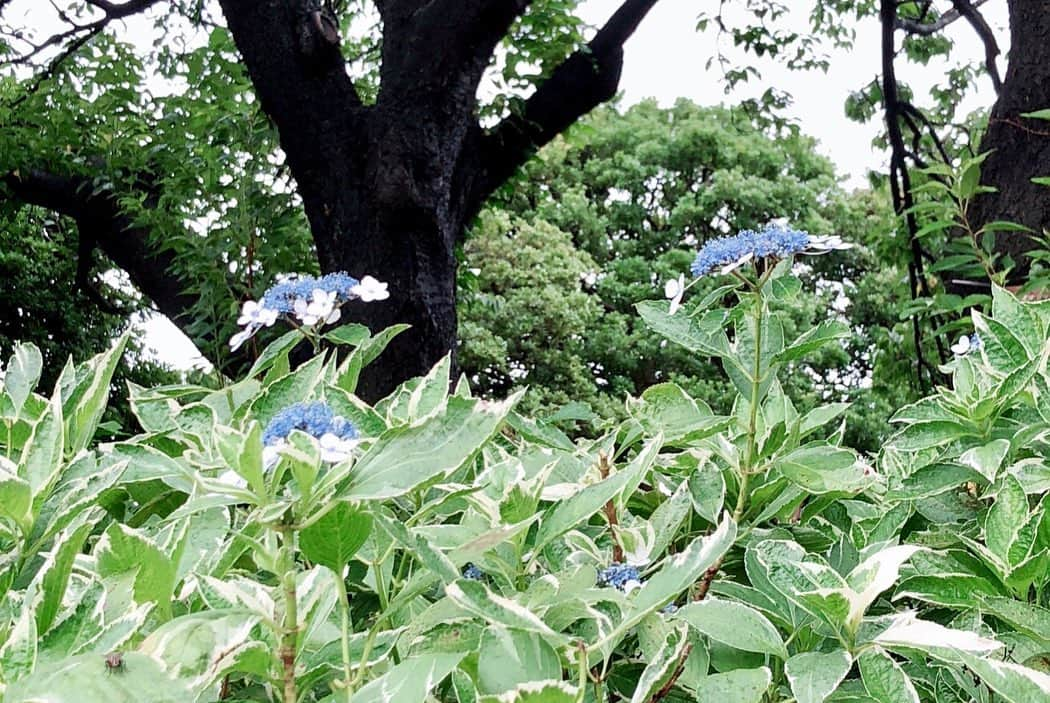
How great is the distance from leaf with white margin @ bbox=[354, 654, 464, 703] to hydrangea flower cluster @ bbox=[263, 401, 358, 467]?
12 cm

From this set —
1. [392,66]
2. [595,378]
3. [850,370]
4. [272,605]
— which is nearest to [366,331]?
[272,605]

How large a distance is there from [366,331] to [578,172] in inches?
583

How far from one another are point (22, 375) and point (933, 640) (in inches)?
33.5

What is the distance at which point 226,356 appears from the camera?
9.87 feet

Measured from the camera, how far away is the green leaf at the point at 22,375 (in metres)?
0.91

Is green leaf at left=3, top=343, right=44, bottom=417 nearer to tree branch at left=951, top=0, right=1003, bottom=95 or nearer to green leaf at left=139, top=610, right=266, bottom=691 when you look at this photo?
green leaf at left=139, top=610, right=266, bottom=691

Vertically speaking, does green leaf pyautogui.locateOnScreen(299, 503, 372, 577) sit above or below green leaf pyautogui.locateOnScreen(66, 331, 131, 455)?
below

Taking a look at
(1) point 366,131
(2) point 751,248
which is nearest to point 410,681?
(2) point 751,248

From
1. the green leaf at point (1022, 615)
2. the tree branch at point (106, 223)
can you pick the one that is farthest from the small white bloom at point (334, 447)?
the tree branch at point (106, 223)

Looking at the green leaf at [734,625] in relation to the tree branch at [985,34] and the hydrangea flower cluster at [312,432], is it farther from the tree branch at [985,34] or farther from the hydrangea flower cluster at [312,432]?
the tree branch at [985,34]

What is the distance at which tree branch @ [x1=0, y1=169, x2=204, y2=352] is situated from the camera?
498 cm

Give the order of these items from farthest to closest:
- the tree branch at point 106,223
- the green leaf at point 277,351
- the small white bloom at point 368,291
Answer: the tree branch at point 106,223 < the small white bloom at point 368,291 < the green leaf at point 277,351

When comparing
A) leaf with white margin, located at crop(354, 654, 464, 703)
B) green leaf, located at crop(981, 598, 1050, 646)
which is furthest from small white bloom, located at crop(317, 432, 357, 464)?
green leaf, located at crop(981, 598, 1050, 646)

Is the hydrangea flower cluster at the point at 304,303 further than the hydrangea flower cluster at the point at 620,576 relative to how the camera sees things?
Yes
